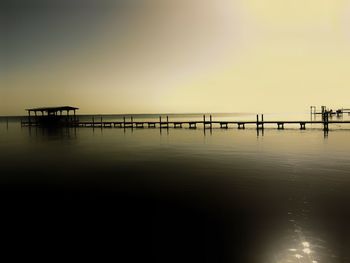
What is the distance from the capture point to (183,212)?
8.38 metres

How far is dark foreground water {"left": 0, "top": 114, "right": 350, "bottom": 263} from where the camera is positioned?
19.9ft

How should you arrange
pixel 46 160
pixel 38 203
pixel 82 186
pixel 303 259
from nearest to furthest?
pixel 303 259 < pixel 38 203 < pixel 82 186 < pixel 46 160

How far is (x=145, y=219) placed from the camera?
25.9 ft

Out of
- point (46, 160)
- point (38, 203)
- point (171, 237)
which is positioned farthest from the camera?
point (46, 160)

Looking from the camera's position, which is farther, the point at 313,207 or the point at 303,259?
the point at 313,207

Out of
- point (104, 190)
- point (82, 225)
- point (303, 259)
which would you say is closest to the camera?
point (303, 259)

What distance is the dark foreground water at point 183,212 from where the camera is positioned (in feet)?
19.9

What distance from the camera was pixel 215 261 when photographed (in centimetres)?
559

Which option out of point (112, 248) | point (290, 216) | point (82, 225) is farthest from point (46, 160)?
point (290, 216)

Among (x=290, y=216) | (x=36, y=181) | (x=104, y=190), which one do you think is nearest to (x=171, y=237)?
(x=290, y=216)

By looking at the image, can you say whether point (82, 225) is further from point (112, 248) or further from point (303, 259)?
point (303, 259)

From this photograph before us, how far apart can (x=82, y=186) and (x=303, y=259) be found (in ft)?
29.0

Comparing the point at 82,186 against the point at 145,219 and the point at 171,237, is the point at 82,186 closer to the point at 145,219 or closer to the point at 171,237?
the point at 145,219

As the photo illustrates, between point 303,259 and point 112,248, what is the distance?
3838 millimetres
